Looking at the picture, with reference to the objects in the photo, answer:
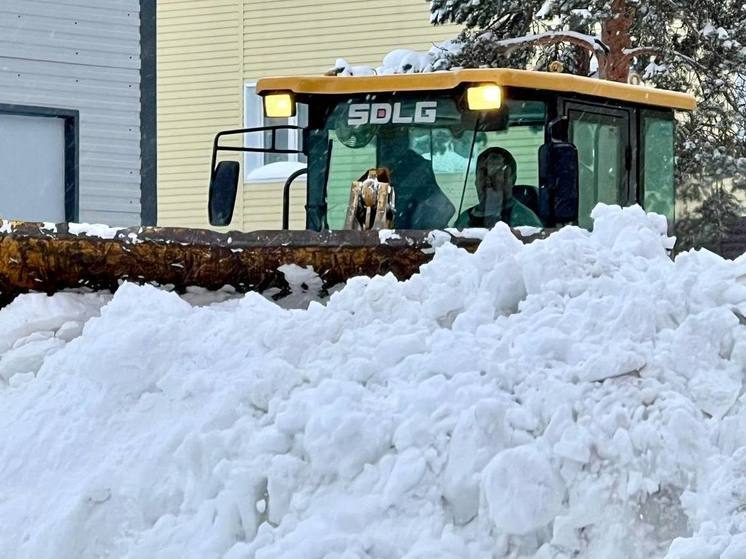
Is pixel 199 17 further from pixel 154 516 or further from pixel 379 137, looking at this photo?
pixel 154 516

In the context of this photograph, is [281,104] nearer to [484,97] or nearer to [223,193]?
[223,193]

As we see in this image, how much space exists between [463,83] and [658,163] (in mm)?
1537

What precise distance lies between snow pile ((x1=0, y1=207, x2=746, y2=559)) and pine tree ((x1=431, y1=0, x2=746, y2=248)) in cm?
936

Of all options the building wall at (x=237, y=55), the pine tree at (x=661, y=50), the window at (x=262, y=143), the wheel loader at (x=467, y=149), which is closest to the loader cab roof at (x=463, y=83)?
the wheel loader at (x=467, y=149)

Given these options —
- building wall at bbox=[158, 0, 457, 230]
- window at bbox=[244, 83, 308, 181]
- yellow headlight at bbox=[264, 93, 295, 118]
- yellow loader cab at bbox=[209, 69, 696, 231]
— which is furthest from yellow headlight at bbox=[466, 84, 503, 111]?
window at bbox=[244, 83, 308, 181]

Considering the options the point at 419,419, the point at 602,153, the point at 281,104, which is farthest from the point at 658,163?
the point at 419,419

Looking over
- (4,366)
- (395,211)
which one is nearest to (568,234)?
(4,366)

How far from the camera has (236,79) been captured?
18188 mm

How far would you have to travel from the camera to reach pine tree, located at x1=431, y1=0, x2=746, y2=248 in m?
14.2

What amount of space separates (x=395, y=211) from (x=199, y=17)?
37.5 ft

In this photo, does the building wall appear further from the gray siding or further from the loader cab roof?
the loader cab roof

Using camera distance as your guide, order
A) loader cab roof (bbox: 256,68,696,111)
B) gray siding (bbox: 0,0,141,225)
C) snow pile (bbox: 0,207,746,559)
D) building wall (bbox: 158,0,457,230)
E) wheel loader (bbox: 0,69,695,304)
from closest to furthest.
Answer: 1. snow pile (bbox: 0,207,746,559)
2. wheel loader (bbox: 0,69,695,304)
3. loader cab roof (bbox: 256,68,696,111)
4. gray siding (bbox: 0,0,141,225)
5. building wall (bbox: 158,0,457,230)

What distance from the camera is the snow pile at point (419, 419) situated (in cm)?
384

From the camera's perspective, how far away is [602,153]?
8.16m
